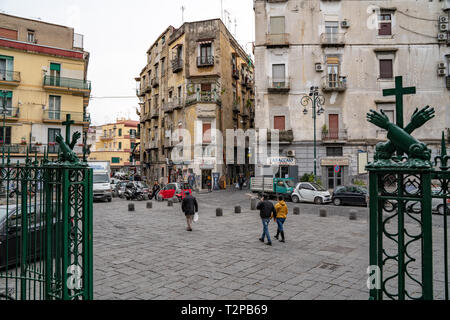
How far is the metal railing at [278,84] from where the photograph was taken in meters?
28.6

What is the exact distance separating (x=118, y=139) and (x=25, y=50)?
143 ft

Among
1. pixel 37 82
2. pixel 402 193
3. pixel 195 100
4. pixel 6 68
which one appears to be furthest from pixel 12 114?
pixel 402 193

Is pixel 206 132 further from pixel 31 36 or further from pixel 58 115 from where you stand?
pixel 31 36

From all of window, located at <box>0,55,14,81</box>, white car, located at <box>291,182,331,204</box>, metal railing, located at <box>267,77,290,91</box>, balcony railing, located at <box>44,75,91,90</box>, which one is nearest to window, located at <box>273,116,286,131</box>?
metal railing, located at <box>267,77,290,91</box>

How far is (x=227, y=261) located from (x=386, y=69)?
87.2 ft

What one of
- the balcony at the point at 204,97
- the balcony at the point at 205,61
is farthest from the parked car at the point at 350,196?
the balcony at the point at 205,61

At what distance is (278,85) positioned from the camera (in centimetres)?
2892

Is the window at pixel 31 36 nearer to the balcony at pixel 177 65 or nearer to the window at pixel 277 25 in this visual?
the balcony at pixel 177 65

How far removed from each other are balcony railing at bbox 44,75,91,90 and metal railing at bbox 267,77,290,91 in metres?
18.2

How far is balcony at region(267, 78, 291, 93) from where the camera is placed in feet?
93.9

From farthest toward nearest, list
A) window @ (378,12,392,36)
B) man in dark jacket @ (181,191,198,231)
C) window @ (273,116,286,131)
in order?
window @ (273,116,286,131), window @ (378,12,392,36), man in dark jacket @ (181,191,198,231)

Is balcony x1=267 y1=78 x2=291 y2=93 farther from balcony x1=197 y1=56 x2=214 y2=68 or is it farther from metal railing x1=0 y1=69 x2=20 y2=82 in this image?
metal railing x1=0 y1=69 x2=20 y2=82
